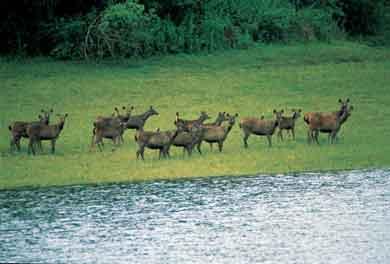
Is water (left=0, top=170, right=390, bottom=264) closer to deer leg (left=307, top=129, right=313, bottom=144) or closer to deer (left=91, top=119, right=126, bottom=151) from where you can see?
deer leg (left=307, top=129, right=313, bottom=144)

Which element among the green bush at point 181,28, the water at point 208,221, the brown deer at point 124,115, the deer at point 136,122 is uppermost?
the green bush at point 181,28

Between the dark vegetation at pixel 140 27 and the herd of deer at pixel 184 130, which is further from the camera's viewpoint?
the dark vegetation at pixel 140 27

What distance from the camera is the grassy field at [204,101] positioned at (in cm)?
2781

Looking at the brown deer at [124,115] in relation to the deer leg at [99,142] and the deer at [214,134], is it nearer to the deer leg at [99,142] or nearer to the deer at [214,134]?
the deer leg at [99,142]

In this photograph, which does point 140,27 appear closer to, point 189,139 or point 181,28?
point 181,28

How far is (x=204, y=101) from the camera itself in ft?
119

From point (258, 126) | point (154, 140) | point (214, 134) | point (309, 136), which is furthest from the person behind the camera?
point (309, 136)

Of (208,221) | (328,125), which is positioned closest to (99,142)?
(328,125)

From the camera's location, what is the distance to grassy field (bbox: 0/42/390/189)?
91.2 feet

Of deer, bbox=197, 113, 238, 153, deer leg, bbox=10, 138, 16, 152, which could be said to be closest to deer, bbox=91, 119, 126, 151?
deer leg, bbox=10, 138, 16, 152

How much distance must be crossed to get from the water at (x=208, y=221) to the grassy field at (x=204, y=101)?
1277mm

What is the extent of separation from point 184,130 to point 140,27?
13.6 metres

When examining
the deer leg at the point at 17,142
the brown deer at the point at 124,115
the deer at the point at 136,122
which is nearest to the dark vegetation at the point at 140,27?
the brown deer at the point at 124,115

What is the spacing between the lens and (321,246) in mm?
21078
